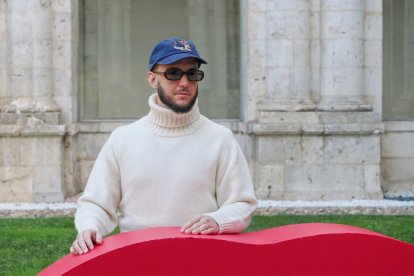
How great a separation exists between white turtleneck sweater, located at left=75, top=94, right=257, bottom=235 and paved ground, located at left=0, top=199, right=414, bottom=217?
8.71m

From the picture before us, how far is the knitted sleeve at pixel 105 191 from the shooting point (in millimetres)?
4508

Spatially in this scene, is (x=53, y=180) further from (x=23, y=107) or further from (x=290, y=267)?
(x=290, y=267)

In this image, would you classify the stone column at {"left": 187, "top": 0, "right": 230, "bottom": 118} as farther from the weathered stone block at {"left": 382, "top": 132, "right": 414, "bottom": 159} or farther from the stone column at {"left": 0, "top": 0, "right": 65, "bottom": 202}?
the weathered stone block at {"left": 382, "top": 132, "right": 414, "bottom": 159}

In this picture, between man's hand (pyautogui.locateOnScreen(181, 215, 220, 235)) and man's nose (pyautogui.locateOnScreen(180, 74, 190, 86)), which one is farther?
man's nose (pyautogui.locateOnScreen(180, 74, 190, 86))

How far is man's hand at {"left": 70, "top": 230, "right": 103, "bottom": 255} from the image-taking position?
13.1 feet

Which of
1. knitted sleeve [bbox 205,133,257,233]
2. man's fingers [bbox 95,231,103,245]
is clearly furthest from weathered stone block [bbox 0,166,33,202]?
man's fingers [bbox 95,231,103,245]

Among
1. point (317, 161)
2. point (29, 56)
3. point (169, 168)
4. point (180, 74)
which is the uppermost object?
point (29, 56)

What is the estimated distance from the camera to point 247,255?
12.9 ft

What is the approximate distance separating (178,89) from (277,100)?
1061 centimetres

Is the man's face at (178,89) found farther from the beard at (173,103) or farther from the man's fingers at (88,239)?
the man's fingers at (88,239)

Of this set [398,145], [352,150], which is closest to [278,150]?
[352,150]

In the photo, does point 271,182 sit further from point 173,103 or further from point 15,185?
point 173,103

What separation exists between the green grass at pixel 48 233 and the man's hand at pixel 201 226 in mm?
4854

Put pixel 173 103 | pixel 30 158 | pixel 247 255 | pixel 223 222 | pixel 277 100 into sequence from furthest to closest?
pixel 277 100 < pixel 30 158 < pixel 173 103 < pixel 223 222 < pixel 247 255
